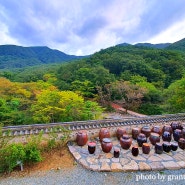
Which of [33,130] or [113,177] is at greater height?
[33,130]

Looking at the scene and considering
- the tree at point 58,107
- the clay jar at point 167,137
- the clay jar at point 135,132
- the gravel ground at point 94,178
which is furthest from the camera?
the tree at point 58,107

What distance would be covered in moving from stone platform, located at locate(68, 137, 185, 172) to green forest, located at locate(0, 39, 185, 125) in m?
3.98

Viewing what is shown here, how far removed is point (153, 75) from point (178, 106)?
1457 centimetres

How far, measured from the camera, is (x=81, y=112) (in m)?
9.70

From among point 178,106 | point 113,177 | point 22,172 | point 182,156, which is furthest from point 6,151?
point 178,106

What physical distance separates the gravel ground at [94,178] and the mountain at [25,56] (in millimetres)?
67706

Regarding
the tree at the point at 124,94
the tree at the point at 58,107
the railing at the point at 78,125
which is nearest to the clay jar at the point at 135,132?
the railing at the point at 78,125

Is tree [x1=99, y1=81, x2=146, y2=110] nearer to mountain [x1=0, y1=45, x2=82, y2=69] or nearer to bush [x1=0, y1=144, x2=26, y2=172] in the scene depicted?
bush [x1=0, y1=144, x2=26, y2=172]

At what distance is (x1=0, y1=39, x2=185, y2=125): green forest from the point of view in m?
9.49

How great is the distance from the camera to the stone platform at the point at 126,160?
4.81 metres

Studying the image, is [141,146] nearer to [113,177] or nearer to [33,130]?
[113,177]

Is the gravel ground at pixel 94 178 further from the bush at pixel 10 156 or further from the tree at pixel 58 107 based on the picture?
the tree at pixel 58 107

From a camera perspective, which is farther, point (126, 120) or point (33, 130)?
point (126, 120)

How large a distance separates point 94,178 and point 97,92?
17.6 metres
